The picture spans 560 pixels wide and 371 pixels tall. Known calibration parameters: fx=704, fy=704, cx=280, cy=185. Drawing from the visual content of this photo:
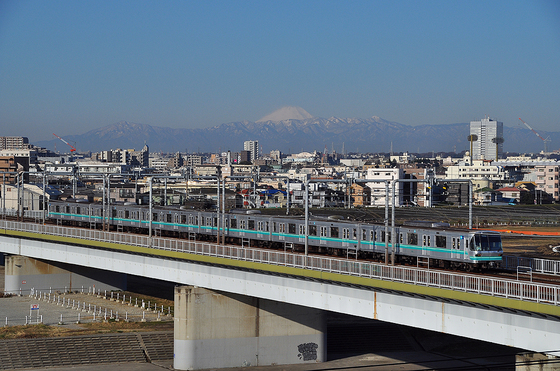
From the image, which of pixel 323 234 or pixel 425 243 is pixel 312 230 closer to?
pixel 323 234

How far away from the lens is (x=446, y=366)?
50844mm

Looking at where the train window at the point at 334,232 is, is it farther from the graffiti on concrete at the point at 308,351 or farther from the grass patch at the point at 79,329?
the grass patch at the point at 79,329

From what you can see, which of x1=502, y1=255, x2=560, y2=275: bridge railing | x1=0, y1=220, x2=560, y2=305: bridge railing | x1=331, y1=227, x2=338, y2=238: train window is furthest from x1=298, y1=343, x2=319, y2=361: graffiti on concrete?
x1=502, y1=255, x2=560, y2=275: bridge railing

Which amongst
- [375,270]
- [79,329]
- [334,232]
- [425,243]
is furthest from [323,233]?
[79,329]

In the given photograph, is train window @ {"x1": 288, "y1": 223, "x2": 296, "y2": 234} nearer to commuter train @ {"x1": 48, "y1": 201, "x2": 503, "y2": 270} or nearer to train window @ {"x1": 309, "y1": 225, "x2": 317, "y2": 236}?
commuter train @ {"x1": 48, "y1": 201, "x2": 503, "y2": 270}

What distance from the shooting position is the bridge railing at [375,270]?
3127cm

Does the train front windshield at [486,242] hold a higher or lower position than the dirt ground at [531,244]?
higher

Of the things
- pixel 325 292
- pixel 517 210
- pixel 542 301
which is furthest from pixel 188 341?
pixel 517 210

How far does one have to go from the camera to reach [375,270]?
1523 inches

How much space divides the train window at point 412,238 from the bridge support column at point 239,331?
32.1 feet

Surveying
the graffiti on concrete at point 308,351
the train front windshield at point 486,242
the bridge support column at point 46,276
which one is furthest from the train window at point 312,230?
the bridge support column at point 46,276

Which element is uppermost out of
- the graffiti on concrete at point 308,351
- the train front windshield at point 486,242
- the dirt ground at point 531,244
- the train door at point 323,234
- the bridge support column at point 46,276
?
the train front windshield at point 486,242

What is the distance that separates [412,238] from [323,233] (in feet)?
28.5

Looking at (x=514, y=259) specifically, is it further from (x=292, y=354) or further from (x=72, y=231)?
(x=72, y=231)
